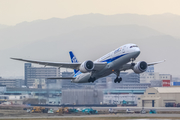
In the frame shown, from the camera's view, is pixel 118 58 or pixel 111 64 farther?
pixel 111 64

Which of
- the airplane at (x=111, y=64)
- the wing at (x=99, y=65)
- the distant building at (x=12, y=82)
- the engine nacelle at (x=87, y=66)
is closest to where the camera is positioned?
the airplane at (x=111, y=64)

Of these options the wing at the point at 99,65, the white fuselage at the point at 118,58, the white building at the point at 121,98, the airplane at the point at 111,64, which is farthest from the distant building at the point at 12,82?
the wing at the point at 99,65

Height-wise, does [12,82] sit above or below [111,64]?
below

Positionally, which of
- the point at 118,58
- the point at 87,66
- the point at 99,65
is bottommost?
the point at 87,66

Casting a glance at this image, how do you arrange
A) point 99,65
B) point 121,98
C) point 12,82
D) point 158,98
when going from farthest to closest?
point 12,82 → point 121,98 → point 158,98 → point 99,65

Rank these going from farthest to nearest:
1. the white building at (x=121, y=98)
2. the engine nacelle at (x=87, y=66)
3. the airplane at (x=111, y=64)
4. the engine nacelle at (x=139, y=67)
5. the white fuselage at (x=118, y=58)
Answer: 1. the white building at (x=121, y=98)
2. the engine nacelle at (x=139, y=67)
3. the engine nacelle at (x=87, y=66)
4. the airplane at (x=111, y=64)
5. the white fuselage at (x=118, y=58)

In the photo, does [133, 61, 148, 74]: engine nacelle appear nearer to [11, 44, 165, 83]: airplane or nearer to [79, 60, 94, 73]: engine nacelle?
[11, 44, 165, 83]: airplane

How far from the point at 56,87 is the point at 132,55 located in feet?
130

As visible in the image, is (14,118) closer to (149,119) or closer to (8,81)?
(149,119)

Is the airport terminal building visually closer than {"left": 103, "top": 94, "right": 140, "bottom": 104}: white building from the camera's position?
Yes

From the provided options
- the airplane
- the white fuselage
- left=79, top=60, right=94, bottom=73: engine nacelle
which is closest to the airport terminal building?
the airplane

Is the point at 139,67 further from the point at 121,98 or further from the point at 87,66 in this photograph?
the point at 121,98

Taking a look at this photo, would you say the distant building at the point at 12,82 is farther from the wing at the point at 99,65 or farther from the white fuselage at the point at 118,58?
the wing at the point at 99,65

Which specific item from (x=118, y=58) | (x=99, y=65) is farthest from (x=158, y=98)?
(x=118, y=58)
